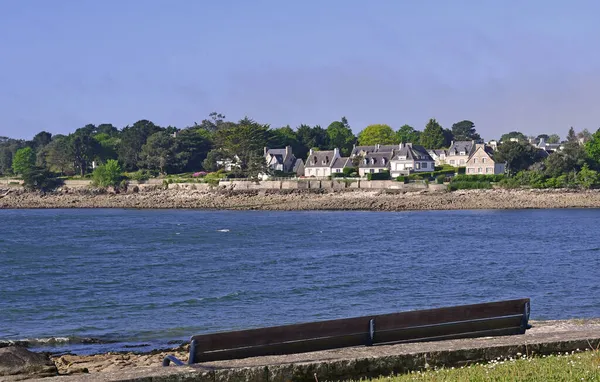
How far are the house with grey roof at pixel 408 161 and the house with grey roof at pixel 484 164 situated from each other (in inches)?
251

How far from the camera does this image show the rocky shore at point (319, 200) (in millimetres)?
75875

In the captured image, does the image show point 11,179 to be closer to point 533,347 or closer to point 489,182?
point 489,182

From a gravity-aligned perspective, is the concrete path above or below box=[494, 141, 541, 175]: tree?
below

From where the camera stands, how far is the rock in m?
11.2

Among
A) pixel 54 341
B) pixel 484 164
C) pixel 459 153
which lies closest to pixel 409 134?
pixel 459 153

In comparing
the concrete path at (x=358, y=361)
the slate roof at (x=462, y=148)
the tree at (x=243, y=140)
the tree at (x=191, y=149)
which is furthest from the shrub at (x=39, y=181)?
the concrete path at (x=358, y=361)

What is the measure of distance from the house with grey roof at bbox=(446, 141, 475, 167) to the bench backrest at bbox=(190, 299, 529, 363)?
105376 millimetres

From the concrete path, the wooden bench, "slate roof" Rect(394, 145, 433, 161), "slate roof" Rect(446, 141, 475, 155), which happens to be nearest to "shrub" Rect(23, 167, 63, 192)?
"slate roof" Rect(394, 145, 433, 161)

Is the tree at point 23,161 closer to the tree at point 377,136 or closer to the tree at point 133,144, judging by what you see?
the tree at point 133,144

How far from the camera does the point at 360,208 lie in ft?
253

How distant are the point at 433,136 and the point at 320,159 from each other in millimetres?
42147

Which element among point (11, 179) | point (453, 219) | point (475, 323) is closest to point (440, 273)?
point (475, 323)

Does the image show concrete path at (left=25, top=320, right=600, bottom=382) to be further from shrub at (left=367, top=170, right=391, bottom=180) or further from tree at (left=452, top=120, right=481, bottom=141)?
tree at (left=452, top=120, right=481, bottom=141)

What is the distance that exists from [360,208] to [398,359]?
67661mm
